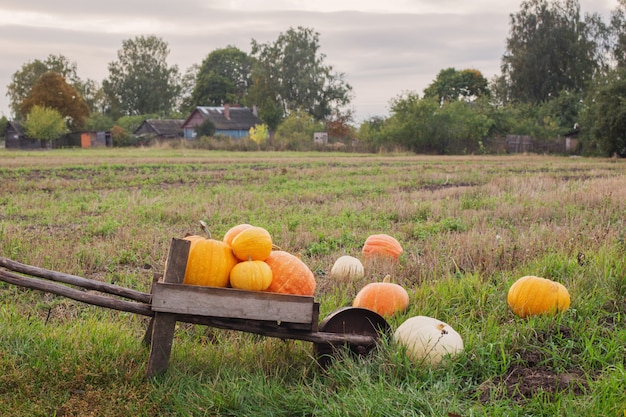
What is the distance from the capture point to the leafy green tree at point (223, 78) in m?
107

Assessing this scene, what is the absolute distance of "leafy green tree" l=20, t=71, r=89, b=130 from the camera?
82812 mm

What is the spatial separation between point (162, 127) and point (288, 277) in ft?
298

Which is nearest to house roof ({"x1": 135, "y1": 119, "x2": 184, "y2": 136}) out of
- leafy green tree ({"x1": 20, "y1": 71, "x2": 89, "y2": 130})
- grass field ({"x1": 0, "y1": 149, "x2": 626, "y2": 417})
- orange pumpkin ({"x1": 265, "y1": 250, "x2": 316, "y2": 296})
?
leafy green tree ({"x1": 20, "y1": 71, "x2": 89, "y2": 130})

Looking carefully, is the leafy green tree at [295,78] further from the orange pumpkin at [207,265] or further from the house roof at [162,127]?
the orange pumpkin at [207,265]

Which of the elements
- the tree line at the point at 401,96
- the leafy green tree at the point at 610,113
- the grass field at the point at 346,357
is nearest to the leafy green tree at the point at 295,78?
the tree line at the point at 401,96

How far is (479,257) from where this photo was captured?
6.82 metres

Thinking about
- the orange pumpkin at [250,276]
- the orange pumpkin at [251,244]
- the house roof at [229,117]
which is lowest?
the orange pumpkin at [250,276]

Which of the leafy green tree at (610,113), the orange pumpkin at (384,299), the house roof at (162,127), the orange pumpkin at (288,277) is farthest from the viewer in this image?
the house roof at (162,127)

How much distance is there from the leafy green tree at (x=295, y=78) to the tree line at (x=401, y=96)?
0.15 m

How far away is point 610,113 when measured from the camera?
136 feet

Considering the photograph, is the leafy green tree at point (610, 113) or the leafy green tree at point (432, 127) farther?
the leafy green tree at point (432, 127)

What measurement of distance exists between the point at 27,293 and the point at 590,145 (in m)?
52.3

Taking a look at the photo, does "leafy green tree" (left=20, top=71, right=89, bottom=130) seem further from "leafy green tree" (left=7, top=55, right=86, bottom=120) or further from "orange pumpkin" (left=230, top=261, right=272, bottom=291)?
"orange pumpkin" (left=230, top=261, right=272, bottom=291)

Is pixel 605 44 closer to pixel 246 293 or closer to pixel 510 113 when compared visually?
pixel 510 113
